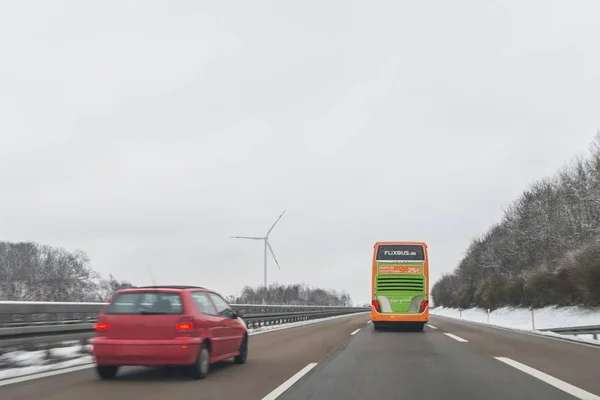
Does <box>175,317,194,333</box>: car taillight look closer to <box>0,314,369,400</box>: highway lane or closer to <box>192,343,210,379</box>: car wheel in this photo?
<box>192,343,210,379</box>: car wheel

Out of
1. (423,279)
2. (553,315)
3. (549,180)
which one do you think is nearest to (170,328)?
(423,279)

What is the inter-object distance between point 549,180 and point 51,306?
55.1 m

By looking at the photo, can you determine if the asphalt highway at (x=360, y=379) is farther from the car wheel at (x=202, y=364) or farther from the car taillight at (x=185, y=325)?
the car taillight at (x=185, y=325)

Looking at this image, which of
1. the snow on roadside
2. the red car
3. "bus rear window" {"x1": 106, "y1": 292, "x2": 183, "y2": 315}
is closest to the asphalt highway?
the red car

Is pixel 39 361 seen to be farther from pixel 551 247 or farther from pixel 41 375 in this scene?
pixel 551 247

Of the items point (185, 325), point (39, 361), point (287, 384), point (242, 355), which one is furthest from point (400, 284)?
point (185, 325)

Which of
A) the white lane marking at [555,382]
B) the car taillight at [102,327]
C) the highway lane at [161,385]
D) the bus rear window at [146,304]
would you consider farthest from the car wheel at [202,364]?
the white lane marking at [555,382]

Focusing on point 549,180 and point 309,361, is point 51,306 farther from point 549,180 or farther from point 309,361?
point 549,180

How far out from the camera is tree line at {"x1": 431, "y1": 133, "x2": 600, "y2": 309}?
1276 inches

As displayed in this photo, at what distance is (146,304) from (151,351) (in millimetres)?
762

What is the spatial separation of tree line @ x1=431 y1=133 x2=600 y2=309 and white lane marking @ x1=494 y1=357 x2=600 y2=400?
64.1 feet

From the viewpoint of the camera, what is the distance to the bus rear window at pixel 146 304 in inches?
365

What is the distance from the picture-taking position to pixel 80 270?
100500 millimetres

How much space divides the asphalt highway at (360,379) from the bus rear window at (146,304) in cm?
108
